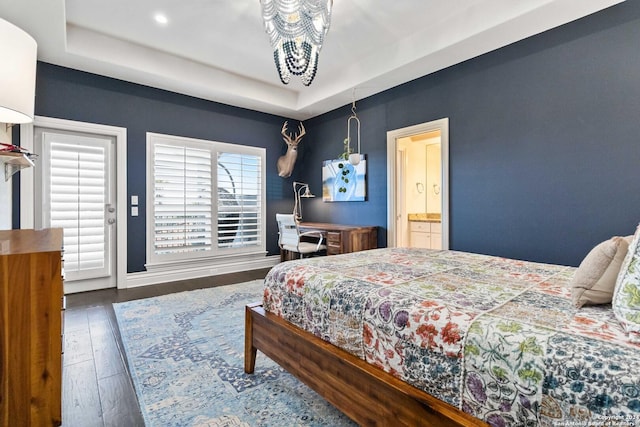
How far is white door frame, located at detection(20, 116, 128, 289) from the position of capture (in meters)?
3.43

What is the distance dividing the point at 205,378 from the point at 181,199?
10.2 ft

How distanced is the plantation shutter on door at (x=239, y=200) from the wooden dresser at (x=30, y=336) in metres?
3.74

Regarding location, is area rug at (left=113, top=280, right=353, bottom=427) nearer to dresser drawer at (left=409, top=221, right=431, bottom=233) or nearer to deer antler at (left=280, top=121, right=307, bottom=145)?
dresser drawer at (left=409, top=221, right=431, bottom=233)

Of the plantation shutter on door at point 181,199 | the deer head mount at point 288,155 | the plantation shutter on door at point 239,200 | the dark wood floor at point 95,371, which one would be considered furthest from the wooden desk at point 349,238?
the dark wood floor at point 95,371

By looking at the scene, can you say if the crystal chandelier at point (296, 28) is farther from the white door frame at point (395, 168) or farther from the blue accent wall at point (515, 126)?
the white door frame at point (395, 168)

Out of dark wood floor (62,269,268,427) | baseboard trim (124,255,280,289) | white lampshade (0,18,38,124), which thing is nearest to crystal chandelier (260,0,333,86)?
white lampshade (0,18,38,124)

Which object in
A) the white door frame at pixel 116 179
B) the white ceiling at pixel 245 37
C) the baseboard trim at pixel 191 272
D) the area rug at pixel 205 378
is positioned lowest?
the area rug at pixel 205 378

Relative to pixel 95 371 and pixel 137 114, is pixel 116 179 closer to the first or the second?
pixel 137 114

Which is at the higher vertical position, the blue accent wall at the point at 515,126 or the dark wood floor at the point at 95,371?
the blue accent wall at the point at 515,126

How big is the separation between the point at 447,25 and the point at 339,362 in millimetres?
3424

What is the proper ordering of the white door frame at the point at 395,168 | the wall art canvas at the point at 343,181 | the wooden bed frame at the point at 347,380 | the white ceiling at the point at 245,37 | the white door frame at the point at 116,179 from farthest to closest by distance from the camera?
the wall art canvas at the point at 343,181, the white door frame at the point at 395,168, the white door frame at the point at 116,179, the white ceiling at the point at 245,37, the wooden bed frame at the point at 347,380

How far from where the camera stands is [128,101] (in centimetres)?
412

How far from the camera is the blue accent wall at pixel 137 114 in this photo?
145 inches

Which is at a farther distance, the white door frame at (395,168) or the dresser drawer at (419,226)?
the dresser drawer at (419,226)
